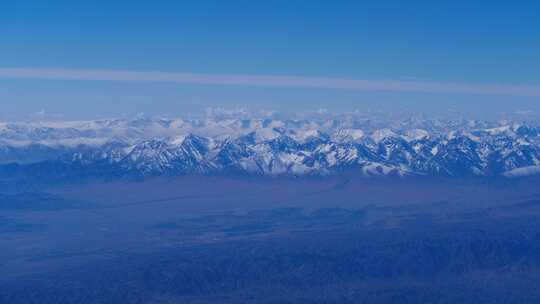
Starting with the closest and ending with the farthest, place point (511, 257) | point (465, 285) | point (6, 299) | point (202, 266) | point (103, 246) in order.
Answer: point (6, 299), point (465, 285), point (202, 266), point (511, 257), point (103, 246)

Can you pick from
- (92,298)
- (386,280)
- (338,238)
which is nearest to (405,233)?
(338,238)

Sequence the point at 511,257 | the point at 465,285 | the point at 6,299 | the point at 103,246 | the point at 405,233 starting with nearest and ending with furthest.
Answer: the point at 6,299, the point at 465,285, the point at 511,257, the point at 103,246, the point at 405,233

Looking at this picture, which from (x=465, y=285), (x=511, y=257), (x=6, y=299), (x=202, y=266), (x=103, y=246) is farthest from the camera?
(x=103, y=246)

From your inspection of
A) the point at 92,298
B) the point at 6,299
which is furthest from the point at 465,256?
the point at 6,299

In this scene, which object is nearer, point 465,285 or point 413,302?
point 413,302

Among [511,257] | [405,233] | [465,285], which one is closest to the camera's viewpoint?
[465,285]

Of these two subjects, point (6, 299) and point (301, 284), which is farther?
point (301, 284)

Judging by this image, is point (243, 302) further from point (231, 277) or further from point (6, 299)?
point (6, 299)

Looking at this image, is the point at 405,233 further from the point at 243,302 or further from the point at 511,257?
the point at 243,302

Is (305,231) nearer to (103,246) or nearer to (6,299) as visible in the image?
(103,246)
